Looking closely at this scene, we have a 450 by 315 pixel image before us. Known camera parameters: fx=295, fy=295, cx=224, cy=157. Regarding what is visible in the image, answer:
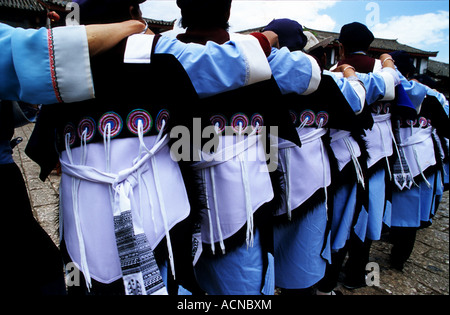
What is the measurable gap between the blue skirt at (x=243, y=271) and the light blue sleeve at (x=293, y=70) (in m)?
0.62

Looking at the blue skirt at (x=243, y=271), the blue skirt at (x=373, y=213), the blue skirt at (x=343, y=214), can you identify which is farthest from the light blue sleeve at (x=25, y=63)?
the blue skirt at (x=373, y=213)

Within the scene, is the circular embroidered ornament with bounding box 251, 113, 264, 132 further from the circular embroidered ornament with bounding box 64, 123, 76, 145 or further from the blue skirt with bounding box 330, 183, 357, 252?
the blue skirt with bounding box 330, 183, 357, 252

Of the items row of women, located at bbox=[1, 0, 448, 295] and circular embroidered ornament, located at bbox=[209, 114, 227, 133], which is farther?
circular embroidered ornament, located at bbox=[209, 114, 227, 133]

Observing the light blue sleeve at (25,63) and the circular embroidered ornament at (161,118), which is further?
the circular embroidered ornament at (161,118)

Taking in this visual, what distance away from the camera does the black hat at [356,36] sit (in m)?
1.94

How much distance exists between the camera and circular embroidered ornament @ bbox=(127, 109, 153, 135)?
90 cm

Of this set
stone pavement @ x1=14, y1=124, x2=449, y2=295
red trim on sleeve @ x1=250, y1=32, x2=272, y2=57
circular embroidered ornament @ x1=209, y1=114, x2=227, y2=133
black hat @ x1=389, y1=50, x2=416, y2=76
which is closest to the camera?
red trim on sleeve @ x1=250, y1=32, x2=272, y2=57

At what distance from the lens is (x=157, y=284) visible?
0.87m

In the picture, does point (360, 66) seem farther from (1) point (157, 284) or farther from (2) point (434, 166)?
(1) point (157, 284)

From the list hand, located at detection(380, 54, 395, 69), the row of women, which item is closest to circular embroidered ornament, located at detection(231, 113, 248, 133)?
the row of women

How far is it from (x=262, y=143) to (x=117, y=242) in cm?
70

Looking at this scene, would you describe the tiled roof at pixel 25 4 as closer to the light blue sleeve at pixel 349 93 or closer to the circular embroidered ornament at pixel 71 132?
the circular embroidered ornament at pixel 71 132

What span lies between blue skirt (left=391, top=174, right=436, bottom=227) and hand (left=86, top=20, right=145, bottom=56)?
92.3 inches
